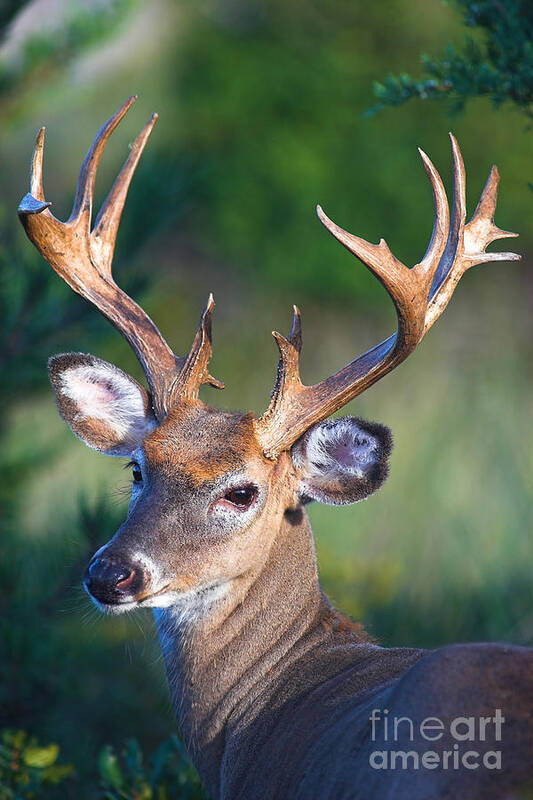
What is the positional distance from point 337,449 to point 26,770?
6.66ft

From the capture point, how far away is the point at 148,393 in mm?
4426

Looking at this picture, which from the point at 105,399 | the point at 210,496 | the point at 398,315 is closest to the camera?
the point at 210,496

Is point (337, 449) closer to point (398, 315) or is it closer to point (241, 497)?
point (241, 497)

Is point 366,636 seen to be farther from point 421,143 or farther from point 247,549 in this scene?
point 421,143

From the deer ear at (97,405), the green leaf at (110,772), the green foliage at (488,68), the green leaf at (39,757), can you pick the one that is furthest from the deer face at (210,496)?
the green foliage at (488,68)

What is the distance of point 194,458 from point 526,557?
4697mm

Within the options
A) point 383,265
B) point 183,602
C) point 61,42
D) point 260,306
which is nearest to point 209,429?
point 183,602

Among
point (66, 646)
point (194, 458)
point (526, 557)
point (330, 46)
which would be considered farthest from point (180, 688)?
point (330, 46)

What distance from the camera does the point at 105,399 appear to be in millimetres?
4566

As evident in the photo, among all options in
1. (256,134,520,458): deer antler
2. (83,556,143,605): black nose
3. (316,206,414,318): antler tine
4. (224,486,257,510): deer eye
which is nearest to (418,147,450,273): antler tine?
(256,134,520,458): deer antler

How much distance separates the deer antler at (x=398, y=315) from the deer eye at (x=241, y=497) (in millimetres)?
199

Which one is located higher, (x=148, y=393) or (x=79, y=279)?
(x=79, y=279)

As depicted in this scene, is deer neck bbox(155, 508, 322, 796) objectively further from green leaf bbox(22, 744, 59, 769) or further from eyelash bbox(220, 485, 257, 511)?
green leaf bbox(22, 744, 59, 769)

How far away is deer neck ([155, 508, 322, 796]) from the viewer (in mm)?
3879
